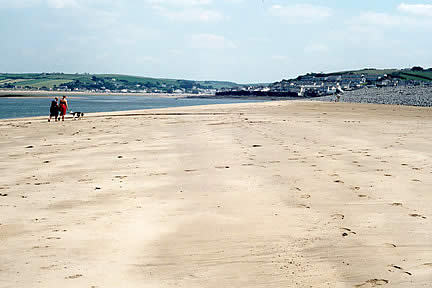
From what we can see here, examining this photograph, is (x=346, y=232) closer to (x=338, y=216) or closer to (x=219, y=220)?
(x=338, y=216)

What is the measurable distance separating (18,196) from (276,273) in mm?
4900

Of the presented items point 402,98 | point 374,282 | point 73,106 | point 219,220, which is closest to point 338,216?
point 219,220

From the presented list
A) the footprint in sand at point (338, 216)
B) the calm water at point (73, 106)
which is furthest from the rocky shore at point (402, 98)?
the footprint in sand at point (338, 216)

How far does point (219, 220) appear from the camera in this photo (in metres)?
6.01

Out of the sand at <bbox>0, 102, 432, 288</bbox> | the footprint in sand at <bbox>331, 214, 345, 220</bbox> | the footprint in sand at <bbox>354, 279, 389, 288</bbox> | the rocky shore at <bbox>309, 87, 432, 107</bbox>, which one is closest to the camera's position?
the footprint in sand at <bbox>354, 279, 389, 288</bbox>

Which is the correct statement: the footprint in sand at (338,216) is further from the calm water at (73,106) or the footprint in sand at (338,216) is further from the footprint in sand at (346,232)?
the calm water at (73,106)

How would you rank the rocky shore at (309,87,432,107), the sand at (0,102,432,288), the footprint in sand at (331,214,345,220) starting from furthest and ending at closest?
1. the rocky shore at (309,87,432,107)
2. the footprint in sand at (331,214,345,220)
3. the sand at (0,102,432,288)

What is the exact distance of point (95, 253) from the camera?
16.1 feet

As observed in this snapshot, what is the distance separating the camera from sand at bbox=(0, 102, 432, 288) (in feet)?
14.2

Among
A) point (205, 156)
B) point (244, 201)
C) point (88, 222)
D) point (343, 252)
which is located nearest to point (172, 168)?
point (205, 156)

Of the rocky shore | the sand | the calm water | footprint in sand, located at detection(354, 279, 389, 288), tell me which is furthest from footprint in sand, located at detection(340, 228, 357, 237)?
the calm water

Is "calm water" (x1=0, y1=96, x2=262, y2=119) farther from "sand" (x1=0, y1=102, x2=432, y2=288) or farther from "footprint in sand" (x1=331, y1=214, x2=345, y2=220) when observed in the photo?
"footprint in sand" (x1=331, y1=214, x2=345, y2=220)

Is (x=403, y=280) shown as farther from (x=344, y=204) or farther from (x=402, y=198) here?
(x=402, y=198)

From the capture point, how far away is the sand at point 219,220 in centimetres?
434
